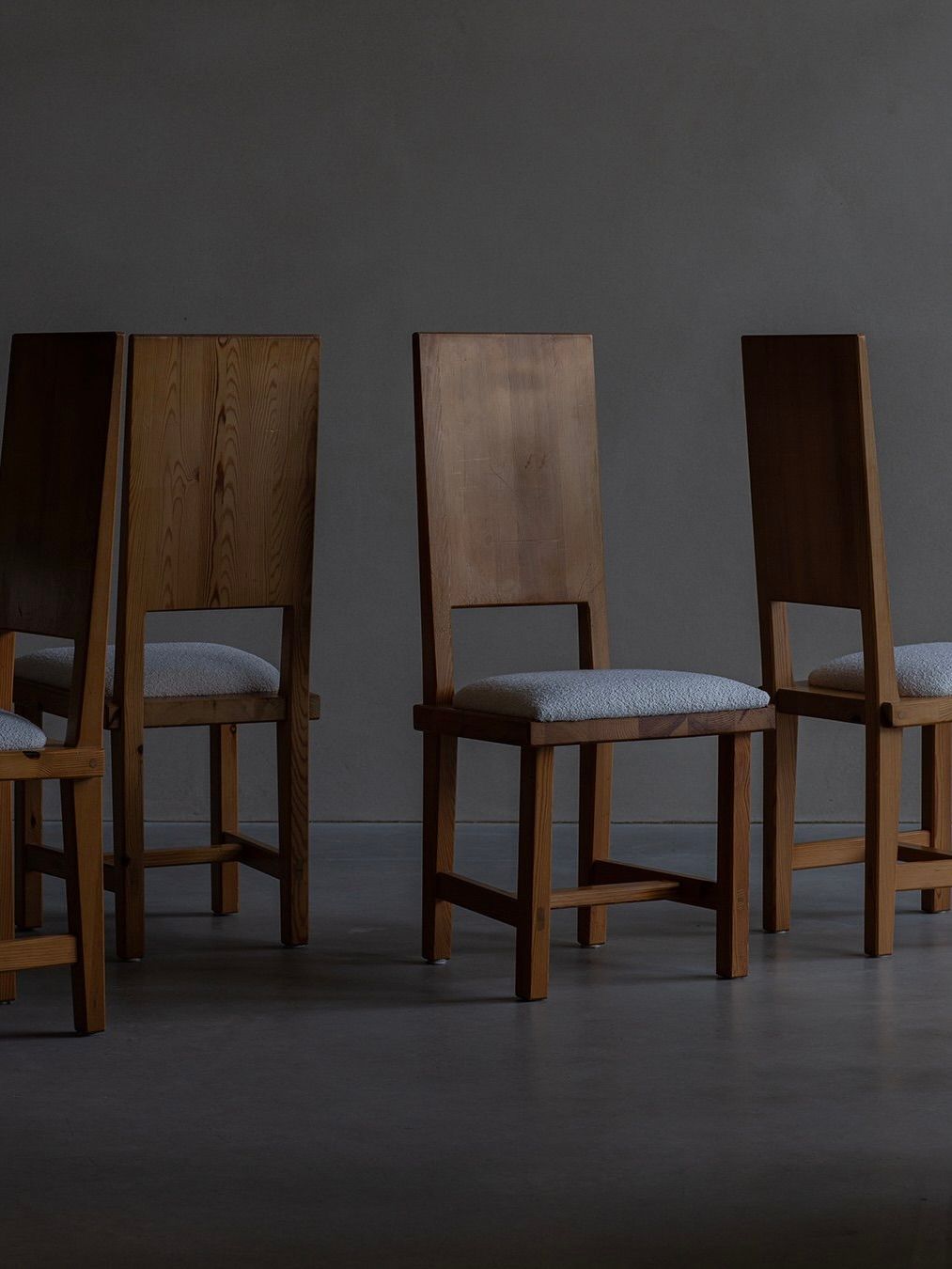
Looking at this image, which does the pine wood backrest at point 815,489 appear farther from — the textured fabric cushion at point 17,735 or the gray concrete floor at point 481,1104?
the textured fabric cushion at point 17,735

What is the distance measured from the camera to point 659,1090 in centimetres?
244

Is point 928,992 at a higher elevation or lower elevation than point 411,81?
lower

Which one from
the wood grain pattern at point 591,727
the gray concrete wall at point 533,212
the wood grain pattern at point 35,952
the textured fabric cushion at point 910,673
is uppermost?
the gray concrete wall at point 533,212

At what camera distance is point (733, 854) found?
3.03 meters

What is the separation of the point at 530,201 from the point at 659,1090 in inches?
106

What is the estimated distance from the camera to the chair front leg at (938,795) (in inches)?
141

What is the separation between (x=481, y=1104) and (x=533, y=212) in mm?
2728

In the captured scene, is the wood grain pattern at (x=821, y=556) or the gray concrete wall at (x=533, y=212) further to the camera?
the gray concrete wall at (x=533, y=212)

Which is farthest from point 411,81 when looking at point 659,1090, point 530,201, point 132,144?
point 659,1090

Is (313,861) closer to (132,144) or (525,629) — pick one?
(525,629)

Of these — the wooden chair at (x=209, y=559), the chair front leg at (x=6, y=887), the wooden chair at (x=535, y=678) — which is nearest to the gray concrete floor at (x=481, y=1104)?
the chair front leg at (x=6, y=887)

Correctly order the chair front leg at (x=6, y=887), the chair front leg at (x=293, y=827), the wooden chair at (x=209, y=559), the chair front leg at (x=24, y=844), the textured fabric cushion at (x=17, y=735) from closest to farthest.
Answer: the textured fabric cushion at (x=17, y=735), the chair front leg at (x=6, y=887), the wooden chair at (x=209, y=559), the chair front leg at (x=293, y=827), the chair front leg at (x=24, y=844)

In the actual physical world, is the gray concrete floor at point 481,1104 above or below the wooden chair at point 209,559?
below

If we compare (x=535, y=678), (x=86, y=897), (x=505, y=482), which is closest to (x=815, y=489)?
(x=505, y=482)
